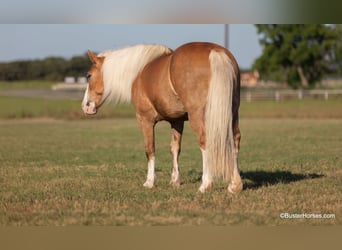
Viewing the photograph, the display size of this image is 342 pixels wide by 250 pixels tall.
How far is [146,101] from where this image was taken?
775cm

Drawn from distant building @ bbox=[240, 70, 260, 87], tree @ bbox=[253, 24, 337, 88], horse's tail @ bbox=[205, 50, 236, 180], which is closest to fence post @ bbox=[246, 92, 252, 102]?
distant building @ bbox=[240, 70, 260, 87]

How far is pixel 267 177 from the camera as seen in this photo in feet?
29.6

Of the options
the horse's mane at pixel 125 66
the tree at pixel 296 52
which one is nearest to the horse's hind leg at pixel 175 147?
the horse's mane at pixel 125 66

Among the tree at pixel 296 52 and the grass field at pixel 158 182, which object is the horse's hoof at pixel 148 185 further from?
the tree at pixel 296 52

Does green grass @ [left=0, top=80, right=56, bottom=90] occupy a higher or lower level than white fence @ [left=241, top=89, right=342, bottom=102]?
higher

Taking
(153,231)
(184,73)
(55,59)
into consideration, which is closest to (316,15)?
(184,73)

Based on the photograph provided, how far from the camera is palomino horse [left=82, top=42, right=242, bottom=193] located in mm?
6750

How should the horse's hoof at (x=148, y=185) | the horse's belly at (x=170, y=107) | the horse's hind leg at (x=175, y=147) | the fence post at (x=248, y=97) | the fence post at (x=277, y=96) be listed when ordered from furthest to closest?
the fence post at (x=248, y=97)
the fence post at (x=277, y=96)
the horse's hind leg at (x=175, y=147)
the horse's hoof at (x=148, y=185)
the horse's belly at (x=170, y=107)

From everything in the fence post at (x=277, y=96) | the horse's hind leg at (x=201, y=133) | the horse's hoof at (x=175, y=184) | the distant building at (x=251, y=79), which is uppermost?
the horse's hind leg at (x=201, y=133)

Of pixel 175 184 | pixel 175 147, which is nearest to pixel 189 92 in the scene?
pixel 175 147

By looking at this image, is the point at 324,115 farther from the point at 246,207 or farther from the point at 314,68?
the point at 246,207

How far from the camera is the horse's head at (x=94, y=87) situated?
27.0 ft

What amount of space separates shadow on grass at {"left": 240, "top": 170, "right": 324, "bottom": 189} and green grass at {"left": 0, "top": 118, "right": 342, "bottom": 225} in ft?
0.05

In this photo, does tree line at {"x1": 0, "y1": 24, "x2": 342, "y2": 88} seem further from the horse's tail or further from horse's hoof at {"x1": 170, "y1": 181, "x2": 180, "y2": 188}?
the horse's tail
